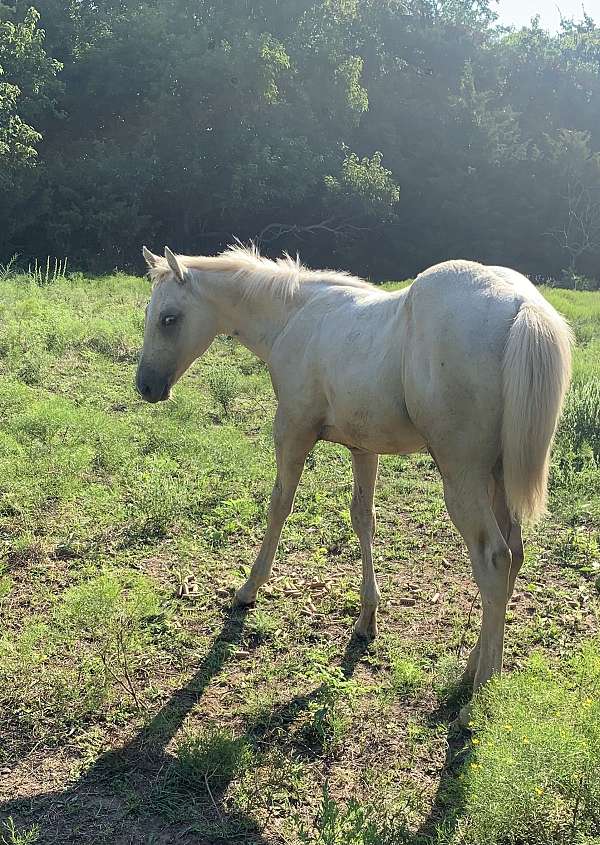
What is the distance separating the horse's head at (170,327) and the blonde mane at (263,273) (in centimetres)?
8

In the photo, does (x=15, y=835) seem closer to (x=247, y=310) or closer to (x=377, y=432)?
(x=377, y=432)

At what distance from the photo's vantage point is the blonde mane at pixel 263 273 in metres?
4.15

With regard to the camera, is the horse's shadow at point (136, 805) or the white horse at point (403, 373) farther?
the white horse at point (403, 373)

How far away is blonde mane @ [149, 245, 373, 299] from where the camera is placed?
415cm

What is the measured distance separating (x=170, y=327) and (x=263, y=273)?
2.17ft

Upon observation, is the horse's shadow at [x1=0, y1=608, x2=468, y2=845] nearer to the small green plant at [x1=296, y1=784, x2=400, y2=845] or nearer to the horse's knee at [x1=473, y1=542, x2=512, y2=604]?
the small green plant at [x1=296, y1=784, x2=400, y2=845]

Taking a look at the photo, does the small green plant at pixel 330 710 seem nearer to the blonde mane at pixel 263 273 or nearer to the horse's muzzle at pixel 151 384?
the horse's muzzle at pixel 151 384

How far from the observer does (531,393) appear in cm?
267

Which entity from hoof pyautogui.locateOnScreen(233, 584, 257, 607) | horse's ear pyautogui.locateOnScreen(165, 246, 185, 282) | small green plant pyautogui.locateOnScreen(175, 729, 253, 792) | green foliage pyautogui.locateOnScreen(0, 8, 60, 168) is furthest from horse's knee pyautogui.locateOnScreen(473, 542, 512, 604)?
green foliage pyautogui.locateOnScreen(0, 8, 60, 168)

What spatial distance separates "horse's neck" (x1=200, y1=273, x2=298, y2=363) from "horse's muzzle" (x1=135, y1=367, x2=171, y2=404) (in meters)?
0.51

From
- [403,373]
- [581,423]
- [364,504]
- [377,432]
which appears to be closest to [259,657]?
[364,504]

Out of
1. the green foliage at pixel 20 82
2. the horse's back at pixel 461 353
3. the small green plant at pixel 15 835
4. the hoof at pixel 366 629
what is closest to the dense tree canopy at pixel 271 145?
the green foliage at pixel 20 82

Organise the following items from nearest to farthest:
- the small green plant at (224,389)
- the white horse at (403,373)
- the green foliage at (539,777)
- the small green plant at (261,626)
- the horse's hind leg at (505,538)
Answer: the green foliage at (539,777) → the white horse at (403,373) → the horse's hind leg at (505,538) → the small green plant at (261,626) → the small green plant at (224,389)

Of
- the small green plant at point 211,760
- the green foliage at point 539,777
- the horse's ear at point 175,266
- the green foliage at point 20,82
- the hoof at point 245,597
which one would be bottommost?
the small green plant at point 211,760
